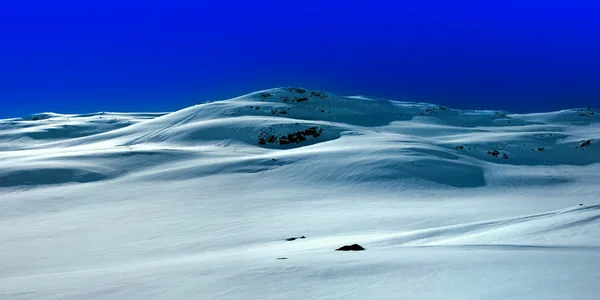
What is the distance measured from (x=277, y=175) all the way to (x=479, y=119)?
58.9 meters

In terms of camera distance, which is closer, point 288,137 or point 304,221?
point 304,221

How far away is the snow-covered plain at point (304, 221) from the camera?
5938 millimetres

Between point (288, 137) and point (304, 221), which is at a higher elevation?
point (288, 137)

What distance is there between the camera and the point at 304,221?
50.8 feet

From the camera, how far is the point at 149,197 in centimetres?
2198

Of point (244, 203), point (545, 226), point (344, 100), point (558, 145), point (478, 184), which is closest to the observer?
point (545, 226)

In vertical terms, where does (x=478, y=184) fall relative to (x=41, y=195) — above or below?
below

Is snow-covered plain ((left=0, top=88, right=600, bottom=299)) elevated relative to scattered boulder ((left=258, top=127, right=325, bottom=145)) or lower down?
lower down

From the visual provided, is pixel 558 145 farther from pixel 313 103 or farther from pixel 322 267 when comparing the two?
pixel 322 267

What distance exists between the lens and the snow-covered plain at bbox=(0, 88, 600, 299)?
19.5 ft

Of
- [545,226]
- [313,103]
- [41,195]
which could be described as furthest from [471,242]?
[313,103]

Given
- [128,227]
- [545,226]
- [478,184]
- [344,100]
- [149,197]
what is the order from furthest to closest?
[344,100]
[478,184]
[149,197]
[128,227]
[545,226]

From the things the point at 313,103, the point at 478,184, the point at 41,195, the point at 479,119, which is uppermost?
the point at 313,103

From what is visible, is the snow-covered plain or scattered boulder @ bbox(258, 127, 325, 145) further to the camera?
scattered boulder @ bbox(258, 127, 325, 145)
